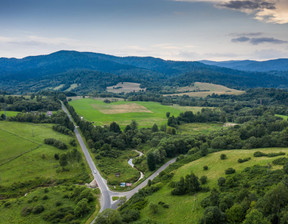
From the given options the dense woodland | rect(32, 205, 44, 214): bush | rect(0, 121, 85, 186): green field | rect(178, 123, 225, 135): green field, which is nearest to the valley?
rect(32, 205, 44, 214): bush

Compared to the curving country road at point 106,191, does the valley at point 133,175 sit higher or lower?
higher

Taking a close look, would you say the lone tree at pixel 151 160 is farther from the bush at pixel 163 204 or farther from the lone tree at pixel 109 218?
the lone tree at pixel 109 218

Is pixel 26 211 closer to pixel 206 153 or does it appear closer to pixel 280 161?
pixel 206 153

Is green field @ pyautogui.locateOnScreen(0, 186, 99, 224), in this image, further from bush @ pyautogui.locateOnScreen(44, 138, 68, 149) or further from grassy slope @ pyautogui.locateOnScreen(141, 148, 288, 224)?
bush @ pyautogui.locateOnScreen(44, 138, 68, 149)

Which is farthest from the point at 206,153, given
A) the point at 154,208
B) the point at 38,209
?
the point at 38,209

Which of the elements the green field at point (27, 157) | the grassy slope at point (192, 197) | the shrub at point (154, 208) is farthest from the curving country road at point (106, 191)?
the shrub at point (154, 208)
